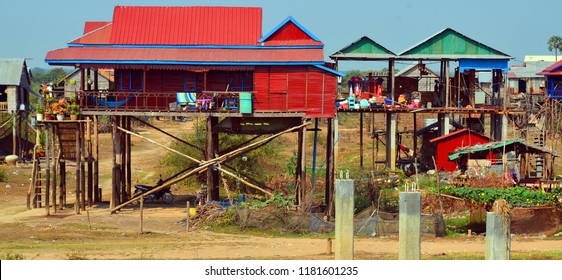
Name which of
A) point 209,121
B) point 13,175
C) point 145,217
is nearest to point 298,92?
point 209,121

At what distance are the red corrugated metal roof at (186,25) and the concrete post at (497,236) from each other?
1911cm

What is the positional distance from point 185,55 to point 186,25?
193cm

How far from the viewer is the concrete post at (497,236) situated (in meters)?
21.8

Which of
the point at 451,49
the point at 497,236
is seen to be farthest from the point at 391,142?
the point at 497,236

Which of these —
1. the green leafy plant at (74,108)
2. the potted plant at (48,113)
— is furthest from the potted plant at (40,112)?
the green leafy plant at (74,108)

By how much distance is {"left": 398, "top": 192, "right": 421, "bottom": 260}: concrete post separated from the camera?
73.7ft

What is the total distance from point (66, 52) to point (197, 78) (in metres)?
4.89

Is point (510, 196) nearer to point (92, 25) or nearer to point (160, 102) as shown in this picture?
point (160, 102)

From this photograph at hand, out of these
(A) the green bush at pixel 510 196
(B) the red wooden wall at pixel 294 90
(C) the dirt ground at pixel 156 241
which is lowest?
(C) the dirt ground at pixel 156 241

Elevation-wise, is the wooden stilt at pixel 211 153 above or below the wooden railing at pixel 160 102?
below

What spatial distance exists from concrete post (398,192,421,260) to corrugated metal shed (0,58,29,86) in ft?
146

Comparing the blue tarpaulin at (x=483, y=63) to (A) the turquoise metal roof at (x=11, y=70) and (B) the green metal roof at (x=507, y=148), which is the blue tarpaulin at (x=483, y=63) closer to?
(B) the green metal roof at (x=507, y=148)

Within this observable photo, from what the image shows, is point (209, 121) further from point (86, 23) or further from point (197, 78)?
point (86, 23)

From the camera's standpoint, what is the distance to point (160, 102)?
39.7 metres
